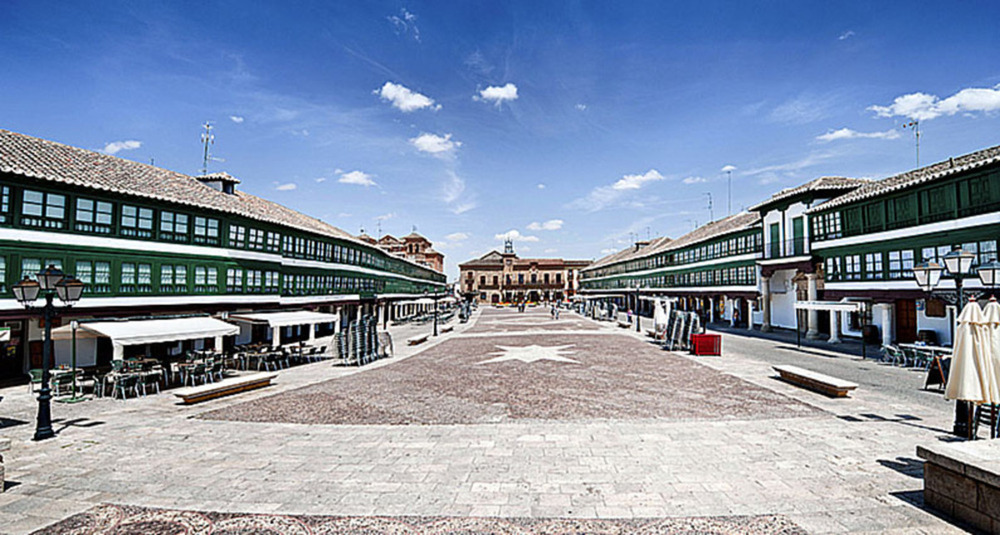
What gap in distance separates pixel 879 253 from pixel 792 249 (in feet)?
22.1

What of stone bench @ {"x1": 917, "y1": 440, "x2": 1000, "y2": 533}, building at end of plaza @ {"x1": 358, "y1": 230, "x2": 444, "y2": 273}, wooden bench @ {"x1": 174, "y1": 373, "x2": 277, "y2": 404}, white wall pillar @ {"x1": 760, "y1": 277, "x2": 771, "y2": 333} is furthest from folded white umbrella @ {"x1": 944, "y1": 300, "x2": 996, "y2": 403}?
building at end of plaza @ {"x1": 358, "y1": 230, "x2": 444, "y2": 273}

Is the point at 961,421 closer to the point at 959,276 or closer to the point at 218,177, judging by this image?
the point at 959,276

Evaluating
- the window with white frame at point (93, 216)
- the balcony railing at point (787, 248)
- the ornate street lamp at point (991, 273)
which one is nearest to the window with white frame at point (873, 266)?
the balcony railing at point (787, 248)

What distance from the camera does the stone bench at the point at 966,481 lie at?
545 cm

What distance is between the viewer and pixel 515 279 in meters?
119

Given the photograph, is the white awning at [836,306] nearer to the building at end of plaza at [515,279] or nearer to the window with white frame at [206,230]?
the window with white frame at [206,230]

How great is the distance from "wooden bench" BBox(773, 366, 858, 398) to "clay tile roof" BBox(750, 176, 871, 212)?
19.3m

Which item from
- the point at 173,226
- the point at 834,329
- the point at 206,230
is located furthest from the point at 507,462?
the point at 834,329

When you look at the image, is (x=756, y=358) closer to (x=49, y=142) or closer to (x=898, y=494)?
(x=898, y=494)

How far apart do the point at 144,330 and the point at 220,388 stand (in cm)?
375

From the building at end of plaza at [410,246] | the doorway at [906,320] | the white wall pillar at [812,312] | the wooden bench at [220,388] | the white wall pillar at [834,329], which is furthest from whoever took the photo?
the building at end of plaza at [410,246]

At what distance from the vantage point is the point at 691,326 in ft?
76.4

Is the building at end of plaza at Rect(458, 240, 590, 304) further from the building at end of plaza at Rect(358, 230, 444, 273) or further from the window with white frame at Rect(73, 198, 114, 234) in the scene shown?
the window with white frame at Rect(73, 198, 114, 234)

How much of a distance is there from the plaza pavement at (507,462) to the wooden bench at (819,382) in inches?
15.8
